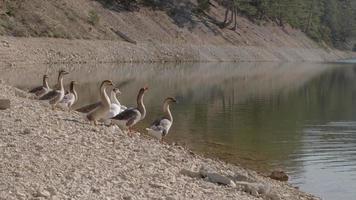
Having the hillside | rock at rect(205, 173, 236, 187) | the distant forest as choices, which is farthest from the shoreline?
rock at rect(205, 173, 236, 187)

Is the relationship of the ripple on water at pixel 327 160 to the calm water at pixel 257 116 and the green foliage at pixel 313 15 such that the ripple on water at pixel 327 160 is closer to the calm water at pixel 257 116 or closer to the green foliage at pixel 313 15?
the calm water at pixel 257 116

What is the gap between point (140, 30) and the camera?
84.7m

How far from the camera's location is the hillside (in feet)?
219

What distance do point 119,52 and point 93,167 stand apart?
62446 millimetres

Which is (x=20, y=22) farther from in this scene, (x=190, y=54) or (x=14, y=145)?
(x=14, y=145)

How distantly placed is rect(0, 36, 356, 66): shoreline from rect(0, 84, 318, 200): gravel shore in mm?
40098

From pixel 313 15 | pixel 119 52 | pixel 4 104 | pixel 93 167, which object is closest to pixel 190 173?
pixel 93 167

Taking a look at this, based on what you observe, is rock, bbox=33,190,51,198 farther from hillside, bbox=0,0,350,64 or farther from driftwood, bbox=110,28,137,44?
driftwood, bbox=110,28,137,44

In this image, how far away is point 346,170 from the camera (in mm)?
21125

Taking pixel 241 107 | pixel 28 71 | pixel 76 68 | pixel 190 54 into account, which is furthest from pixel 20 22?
pixel 241 107

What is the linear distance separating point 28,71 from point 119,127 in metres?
34.0

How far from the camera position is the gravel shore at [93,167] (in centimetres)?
1092

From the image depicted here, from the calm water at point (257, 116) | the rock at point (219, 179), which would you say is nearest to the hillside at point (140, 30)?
the calm water at point (257, 116)

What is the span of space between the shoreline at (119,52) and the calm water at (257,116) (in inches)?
124
